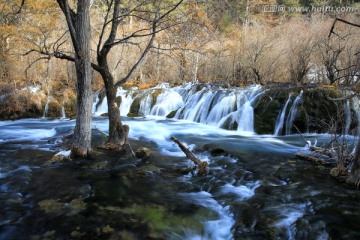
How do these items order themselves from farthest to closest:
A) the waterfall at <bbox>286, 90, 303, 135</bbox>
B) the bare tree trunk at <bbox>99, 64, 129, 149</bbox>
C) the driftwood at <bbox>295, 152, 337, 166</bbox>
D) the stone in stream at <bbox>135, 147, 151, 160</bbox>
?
the waterfall at <bbox>286, 90, 303, 135</bbox> < the stone in stream at <bbox>135, 147, 151, 160</bbox> < the bare tree trunk at <bbox>99, 64, 129, 149</bbox> < the driftwood at <bbox>295, 152, 337, 166</bbox>

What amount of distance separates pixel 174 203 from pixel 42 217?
219 centimetres

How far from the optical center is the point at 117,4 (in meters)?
7.66

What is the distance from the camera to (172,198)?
566cm

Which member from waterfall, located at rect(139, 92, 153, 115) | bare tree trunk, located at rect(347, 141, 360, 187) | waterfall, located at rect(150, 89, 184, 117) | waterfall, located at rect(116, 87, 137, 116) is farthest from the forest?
waterfall, located at rect(116, 87, 137, 116)

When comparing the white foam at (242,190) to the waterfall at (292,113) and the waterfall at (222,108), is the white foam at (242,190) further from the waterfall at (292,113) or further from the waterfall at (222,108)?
the waterfall at (222,108)

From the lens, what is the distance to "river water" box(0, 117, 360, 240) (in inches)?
177

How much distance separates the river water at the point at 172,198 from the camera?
4.49 meters

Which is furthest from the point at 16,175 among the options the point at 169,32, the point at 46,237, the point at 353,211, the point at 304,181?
the point at 353,211

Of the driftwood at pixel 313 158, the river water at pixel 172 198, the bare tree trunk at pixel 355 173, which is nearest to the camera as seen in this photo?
the river water at pixel 172 198

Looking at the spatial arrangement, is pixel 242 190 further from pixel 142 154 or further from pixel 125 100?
pixel 125 100

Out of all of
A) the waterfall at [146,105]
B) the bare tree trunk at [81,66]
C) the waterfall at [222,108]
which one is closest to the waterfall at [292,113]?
the waterfall at [222,108]

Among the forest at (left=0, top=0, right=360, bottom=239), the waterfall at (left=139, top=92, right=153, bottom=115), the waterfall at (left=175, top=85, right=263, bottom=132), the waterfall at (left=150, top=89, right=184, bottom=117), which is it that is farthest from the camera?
the waterfall at (left=139, top=92, right=153, bottom=115)

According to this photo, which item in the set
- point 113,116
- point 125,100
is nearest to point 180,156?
point 113,116

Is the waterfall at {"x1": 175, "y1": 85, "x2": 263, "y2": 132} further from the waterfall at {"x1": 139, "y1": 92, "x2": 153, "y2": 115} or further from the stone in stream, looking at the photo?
the stone in stream
